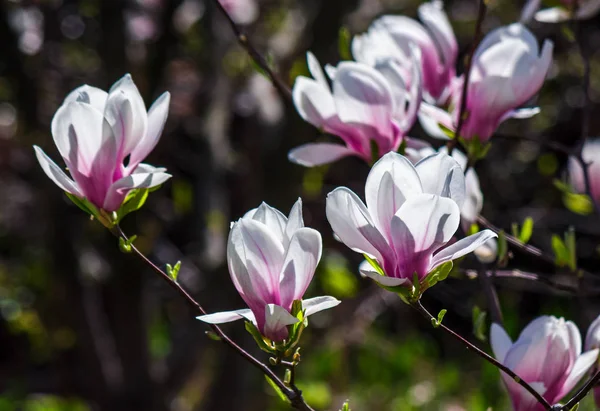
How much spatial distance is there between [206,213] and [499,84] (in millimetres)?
1597

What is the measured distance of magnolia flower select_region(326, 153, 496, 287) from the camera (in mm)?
590

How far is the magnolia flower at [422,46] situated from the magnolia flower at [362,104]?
0.08 metres

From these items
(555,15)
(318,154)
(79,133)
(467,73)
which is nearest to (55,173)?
(79,133)

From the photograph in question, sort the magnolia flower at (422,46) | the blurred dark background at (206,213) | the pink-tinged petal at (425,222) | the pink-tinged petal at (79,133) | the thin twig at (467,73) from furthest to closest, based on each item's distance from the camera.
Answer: the blurred dark background at (206,213) < the magnolia flower at (422,46) < the thin twig at (467,73) < the pink-tinged petal at (79,133) < the pink-tinged petal at (425,222)

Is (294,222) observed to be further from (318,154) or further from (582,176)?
(582,176)

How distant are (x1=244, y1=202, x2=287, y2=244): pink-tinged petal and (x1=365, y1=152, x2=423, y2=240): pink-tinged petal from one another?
0.25ft

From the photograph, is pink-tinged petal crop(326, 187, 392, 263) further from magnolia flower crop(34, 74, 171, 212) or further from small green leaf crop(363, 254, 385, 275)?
magnolia flower crop(34, 74, 171, 212)

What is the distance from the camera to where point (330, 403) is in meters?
2.92

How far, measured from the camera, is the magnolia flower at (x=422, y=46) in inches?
35.8

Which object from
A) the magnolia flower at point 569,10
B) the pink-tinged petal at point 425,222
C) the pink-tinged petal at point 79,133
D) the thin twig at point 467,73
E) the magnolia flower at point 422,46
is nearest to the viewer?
the pink-tinged petal at point 425,222

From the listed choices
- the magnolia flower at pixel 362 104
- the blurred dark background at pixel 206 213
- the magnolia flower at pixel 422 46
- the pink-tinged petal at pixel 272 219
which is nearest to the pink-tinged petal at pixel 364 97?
the magnolia flower at pixel 362 104

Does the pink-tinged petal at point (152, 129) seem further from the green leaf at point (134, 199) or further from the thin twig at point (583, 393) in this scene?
the thin twig at point (583, 393)

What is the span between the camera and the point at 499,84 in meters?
0.81

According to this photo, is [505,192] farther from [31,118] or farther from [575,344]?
[575,344]
